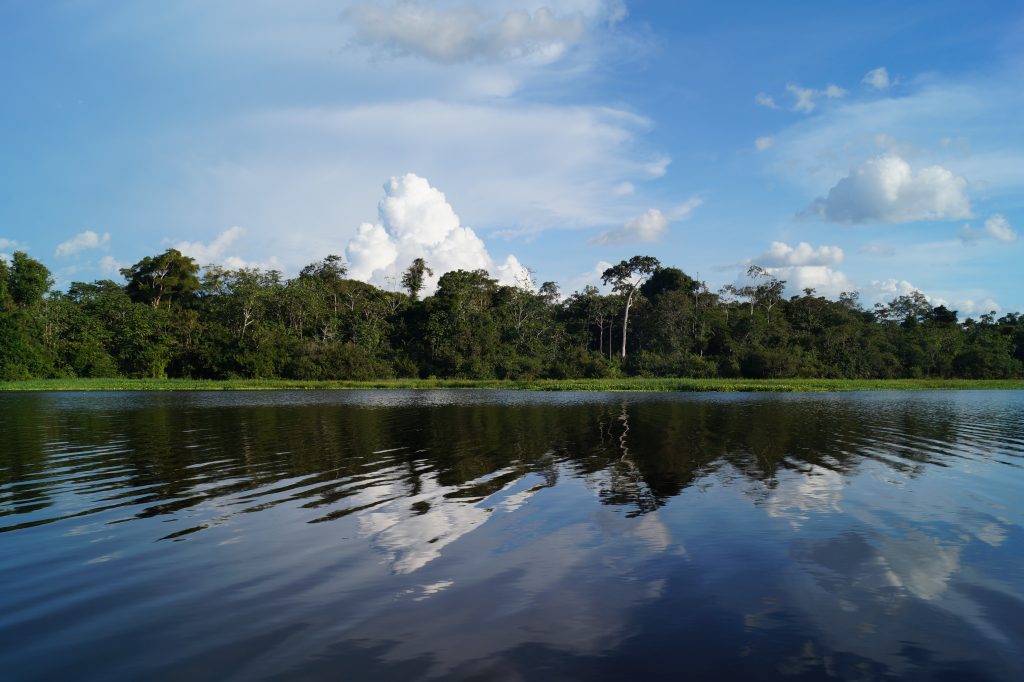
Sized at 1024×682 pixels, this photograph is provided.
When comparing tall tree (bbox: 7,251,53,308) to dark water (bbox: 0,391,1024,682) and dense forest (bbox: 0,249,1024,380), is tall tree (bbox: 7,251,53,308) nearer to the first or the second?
dense forest (bbox: 0,249,1024,380)

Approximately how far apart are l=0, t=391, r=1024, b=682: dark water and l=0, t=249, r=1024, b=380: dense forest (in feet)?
201

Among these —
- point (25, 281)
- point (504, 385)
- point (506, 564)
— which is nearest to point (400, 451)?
point (506, 564)

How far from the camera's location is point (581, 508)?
1230 centimetres

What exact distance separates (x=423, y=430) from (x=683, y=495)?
48.4ft

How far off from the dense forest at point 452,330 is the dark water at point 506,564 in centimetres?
6122

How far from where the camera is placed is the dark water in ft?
20.0

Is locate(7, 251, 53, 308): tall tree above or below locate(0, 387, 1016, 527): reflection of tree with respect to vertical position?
above

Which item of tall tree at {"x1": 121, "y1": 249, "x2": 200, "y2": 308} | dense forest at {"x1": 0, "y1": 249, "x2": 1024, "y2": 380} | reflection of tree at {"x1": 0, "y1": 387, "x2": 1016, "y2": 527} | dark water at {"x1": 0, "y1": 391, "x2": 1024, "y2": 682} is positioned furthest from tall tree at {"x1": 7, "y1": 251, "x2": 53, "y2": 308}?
dark water at {"x1": 0, "y1": 391, "x2": 1024, "y2": 682}

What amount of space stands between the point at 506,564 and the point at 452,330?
2968 inches

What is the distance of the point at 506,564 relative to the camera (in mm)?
8883

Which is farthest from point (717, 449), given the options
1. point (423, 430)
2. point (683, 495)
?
point (423, 430)

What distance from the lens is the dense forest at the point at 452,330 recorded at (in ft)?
246

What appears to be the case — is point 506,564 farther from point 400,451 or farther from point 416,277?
point 416,277

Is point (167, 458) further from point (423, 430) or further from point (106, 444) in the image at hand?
point (423, 430)
